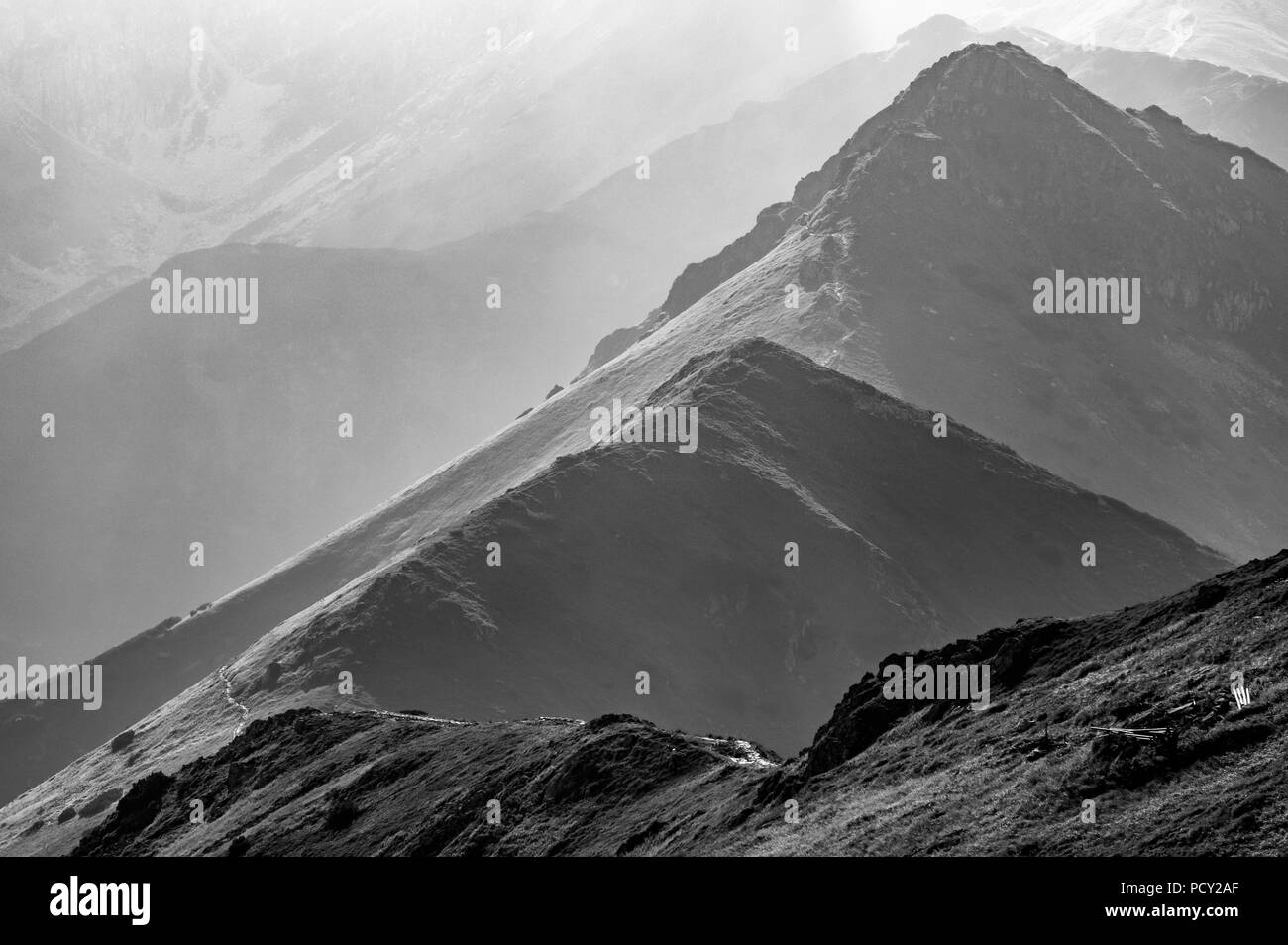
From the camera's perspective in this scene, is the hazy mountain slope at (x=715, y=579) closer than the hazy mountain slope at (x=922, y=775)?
No

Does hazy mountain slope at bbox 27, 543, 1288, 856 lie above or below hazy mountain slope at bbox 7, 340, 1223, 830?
below

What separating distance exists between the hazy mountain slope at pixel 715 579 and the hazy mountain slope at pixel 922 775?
1593 inches

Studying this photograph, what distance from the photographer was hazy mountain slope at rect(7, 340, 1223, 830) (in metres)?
117

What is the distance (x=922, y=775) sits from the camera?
142 feet

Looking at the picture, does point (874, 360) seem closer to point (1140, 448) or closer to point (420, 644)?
point (1140, 448)

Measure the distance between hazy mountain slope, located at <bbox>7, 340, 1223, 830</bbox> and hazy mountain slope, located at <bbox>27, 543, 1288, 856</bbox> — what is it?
40.5 m

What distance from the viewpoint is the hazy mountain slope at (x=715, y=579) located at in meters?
A: 117

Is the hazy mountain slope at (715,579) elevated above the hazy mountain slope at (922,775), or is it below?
above

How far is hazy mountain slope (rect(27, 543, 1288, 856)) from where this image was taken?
3528 centimetres

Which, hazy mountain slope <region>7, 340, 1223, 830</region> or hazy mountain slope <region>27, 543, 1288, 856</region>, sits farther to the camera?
hazy mountain slope <region>7, 340, 1223, 830</region>
